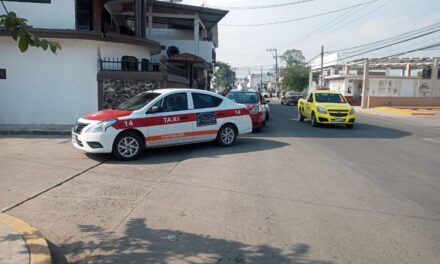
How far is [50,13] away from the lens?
15070 millimetres

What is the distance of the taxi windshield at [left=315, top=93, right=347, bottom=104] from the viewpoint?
58.7 feet

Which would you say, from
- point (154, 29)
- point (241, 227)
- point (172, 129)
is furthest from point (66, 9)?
point (154, 29)

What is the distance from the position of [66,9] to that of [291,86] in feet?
211

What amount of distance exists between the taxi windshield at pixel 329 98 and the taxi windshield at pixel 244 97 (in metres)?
3.77

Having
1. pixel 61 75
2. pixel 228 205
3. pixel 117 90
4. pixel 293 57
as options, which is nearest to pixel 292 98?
pixel 117 90

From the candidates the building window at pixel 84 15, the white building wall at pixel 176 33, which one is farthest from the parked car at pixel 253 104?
the white building wall at pixel 176 33

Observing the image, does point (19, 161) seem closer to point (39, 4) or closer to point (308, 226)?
point (308, 226)

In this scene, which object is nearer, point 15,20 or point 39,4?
point 15,20

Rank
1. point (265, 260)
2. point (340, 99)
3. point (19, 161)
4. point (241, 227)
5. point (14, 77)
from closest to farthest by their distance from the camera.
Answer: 1. point (265, 260)
2. point (241, 227)
3. point (19, 161)
4. point (14, 77)
5. point (340, 99)

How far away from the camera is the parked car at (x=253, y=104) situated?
47.6 feet

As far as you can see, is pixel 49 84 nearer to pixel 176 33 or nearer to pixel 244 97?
pixel 244 97

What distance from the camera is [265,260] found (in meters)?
4.08

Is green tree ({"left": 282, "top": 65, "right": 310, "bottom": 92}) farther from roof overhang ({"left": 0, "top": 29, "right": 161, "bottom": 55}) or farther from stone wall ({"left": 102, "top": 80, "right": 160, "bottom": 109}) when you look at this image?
stone wall ({"left": 102, "top": 80, "right": 160, "bottom": 109})

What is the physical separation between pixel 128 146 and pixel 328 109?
33.1 feet
